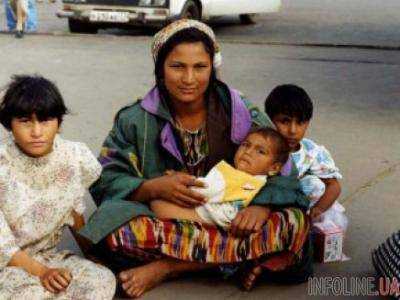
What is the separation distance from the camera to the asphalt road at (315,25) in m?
11.7

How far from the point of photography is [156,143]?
3490 mm

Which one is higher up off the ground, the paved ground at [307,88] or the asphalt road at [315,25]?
the paved ground at [307,88]

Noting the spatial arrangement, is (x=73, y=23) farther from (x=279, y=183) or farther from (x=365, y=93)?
(x=279, y=183)

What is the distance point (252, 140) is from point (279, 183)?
22cm

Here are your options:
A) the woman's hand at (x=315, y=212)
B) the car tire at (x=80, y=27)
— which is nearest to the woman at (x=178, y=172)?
the woman's hand at (x=315, y=212)

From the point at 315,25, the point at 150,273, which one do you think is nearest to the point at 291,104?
the point at 150,273

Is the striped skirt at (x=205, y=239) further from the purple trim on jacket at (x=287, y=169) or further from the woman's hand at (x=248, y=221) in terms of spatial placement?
the purple trim on jacket at (x=287, y=169)

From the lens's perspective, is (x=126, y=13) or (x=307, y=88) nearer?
(x=307, y=88)

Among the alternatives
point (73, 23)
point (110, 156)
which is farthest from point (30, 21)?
point (110, 156)

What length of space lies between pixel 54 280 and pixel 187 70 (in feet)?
Result: 3.47

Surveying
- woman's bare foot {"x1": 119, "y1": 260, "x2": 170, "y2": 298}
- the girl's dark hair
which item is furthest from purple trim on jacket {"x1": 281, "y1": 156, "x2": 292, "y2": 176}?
woman's bare foot {"x1": 119, "y1": 260, "x2": 170, "y2": 298}

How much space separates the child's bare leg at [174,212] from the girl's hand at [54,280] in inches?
21.0

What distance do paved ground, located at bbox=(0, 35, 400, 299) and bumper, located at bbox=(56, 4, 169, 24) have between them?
31cm

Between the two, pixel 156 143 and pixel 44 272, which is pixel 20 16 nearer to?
pixel 156 143
